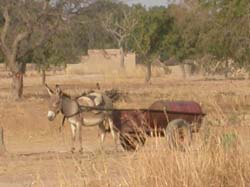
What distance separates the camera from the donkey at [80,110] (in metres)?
22.5

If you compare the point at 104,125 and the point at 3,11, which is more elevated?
the point at 3,11

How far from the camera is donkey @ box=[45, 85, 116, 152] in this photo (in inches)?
886

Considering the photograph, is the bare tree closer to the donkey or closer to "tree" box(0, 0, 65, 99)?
"tree" box(0, 0, 65, 99)

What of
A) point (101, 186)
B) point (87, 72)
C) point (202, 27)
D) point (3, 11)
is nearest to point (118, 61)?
point (87, 72)

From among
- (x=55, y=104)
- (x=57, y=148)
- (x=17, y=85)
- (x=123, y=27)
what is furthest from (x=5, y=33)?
(x=123, y=27)

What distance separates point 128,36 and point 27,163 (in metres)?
69.2

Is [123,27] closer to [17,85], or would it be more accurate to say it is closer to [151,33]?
[151,33]

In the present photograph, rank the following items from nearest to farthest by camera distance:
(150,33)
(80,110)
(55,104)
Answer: (55,104)
(80,110)
(150,33)

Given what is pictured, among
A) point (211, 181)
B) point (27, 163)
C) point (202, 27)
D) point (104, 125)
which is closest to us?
point (211, 181)

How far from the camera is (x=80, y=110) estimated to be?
74.3 feet

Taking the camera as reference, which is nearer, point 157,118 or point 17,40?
point 157,118

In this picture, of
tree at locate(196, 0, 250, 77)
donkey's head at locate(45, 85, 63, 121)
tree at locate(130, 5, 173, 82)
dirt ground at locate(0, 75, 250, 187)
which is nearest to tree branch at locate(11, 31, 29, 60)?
dirt ground at locate(0, 75, 250, 187)

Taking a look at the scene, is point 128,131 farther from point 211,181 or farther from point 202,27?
point 202,27

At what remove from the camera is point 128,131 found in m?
21.3
